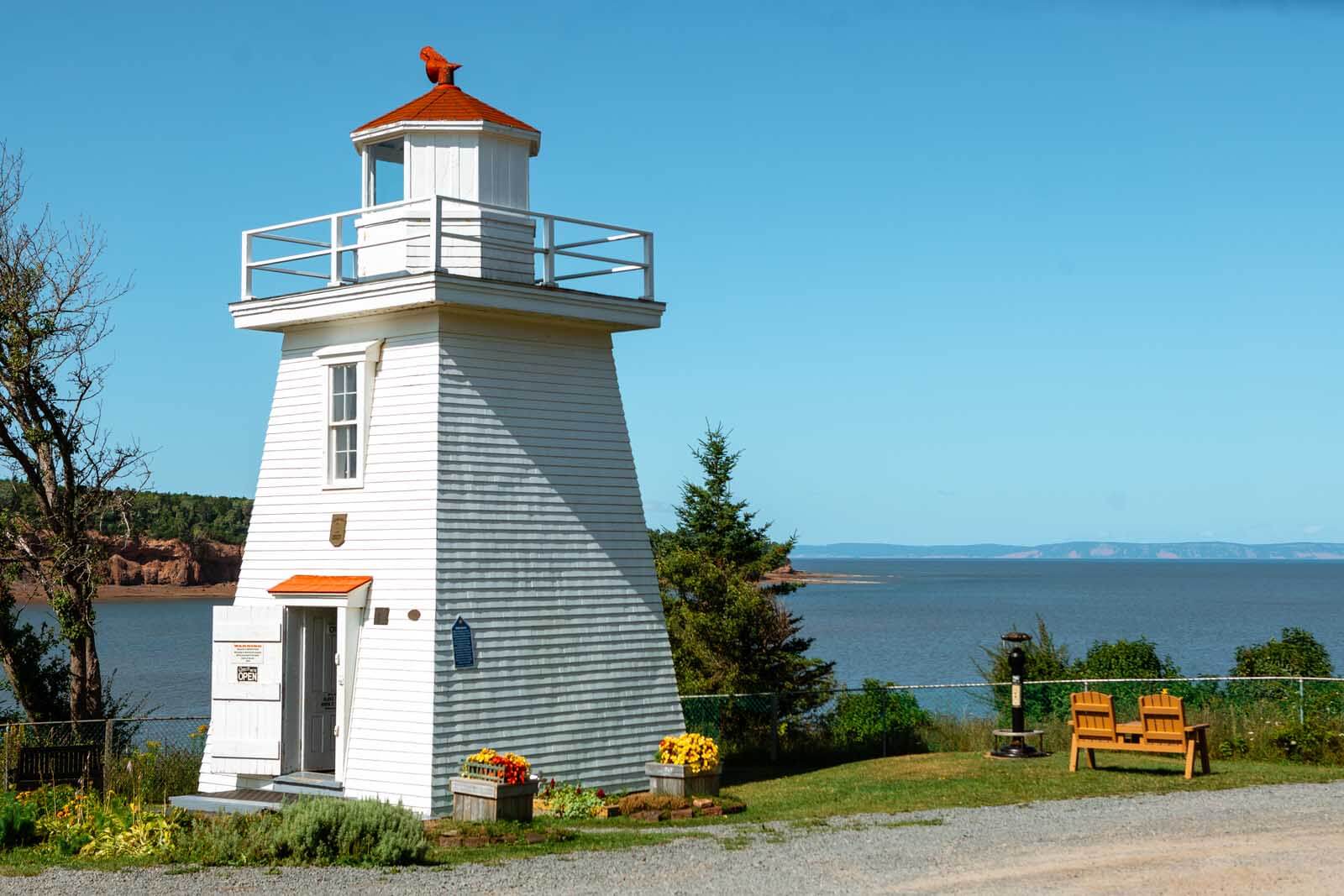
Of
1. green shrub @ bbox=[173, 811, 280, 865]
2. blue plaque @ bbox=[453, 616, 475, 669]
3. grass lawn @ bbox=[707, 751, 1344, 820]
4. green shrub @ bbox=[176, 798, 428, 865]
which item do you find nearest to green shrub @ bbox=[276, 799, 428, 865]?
green shrub @ bbox=[176, 798, 428, 865]

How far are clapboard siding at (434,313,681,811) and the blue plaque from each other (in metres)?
0.08

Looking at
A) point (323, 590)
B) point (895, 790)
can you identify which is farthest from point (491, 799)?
point (895, 790)

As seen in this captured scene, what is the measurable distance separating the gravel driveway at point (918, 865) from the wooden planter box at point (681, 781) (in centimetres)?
240

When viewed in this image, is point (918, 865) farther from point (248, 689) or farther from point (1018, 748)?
point (248, 689)

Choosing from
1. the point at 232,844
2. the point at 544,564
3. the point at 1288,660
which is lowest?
the point at 232,844

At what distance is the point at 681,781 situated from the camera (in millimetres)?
16844

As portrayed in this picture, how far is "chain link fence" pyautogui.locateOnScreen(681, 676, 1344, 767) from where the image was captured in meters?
21.0

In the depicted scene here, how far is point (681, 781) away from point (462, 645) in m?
3.00

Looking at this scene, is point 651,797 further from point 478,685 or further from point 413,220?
point 413,220

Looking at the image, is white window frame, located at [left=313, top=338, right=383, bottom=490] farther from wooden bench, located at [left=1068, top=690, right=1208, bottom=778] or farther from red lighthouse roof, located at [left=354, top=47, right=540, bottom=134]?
wooden bench, located at [left=1068, top=690, right=1208, bottom=778]

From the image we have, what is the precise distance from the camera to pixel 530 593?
1762 cm

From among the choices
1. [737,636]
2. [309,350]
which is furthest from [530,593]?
[737,636]

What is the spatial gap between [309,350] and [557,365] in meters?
3.23

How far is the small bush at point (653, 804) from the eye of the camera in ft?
52.3
